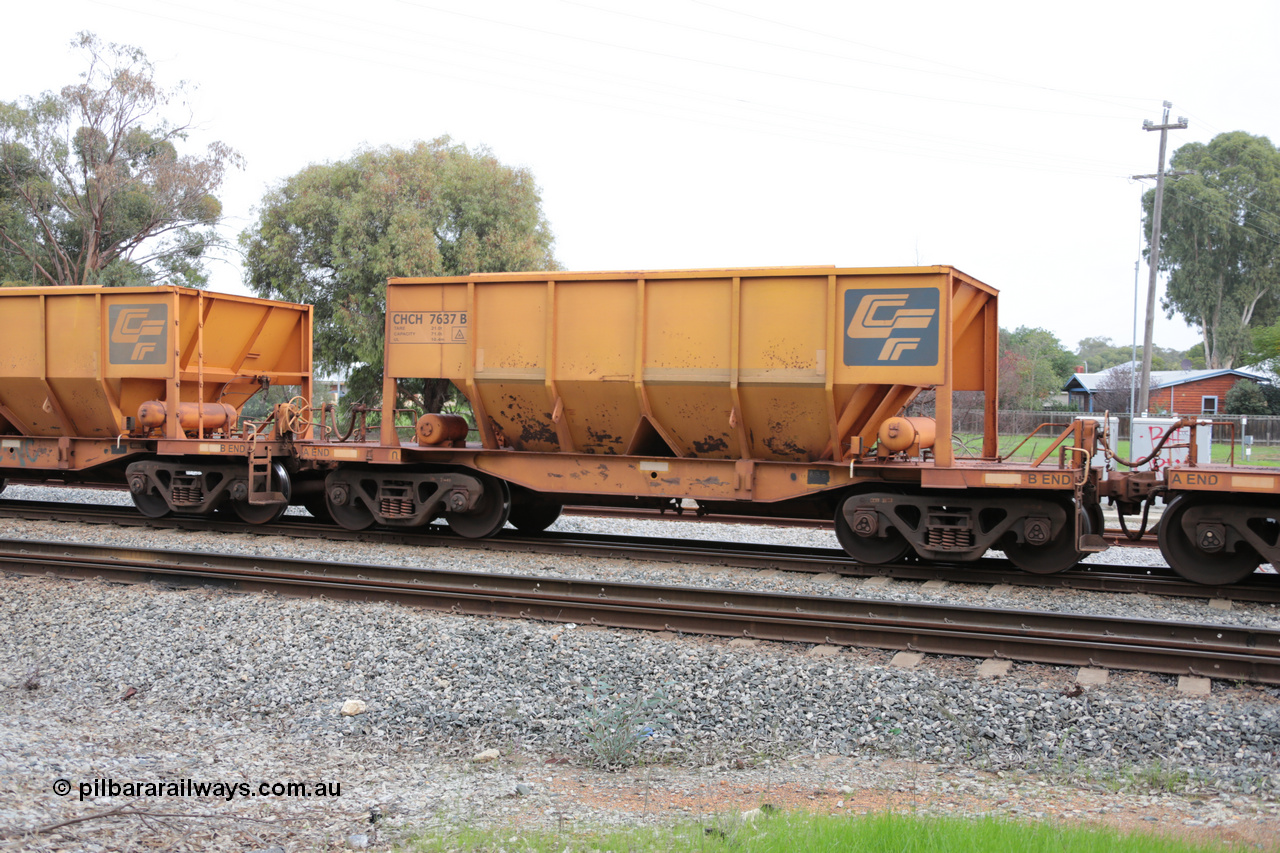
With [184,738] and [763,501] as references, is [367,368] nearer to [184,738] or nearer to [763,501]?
[763,501]

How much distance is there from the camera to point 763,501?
1006 cm

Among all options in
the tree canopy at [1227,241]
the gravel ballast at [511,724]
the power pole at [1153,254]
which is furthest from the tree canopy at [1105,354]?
the gravel ballast at [511,724]

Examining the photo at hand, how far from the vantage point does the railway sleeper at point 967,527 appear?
8.98m

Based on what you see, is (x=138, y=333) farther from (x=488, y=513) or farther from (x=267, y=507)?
(x=488, y=513)

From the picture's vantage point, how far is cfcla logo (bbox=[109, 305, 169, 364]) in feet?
41.1

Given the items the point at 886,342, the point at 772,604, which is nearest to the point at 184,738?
the point at 772,604

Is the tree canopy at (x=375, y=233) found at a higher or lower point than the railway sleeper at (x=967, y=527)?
higher

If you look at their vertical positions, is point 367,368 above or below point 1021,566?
above

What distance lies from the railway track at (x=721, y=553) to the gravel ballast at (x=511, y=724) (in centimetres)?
295

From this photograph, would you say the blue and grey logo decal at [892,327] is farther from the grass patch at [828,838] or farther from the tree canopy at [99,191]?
the tree canopy at [99,191]

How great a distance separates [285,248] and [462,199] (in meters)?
5.74

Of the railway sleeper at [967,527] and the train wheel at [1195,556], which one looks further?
the railway sleeper at [967,527]

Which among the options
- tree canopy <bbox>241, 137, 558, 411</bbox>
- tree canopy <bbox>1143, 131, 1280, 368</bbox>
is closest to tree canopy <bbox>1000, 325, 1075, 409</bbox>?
tree canopy <bbox>1143, 131, 1280, 368</bbox>

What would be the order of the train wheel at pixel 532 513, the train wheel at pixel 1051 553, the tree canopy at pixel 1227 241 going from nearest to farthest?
1. the train wheel at pixel 1051 553
2. the train wheel at pixel 532 513
3. the tree canopy at pixel 1227 241
